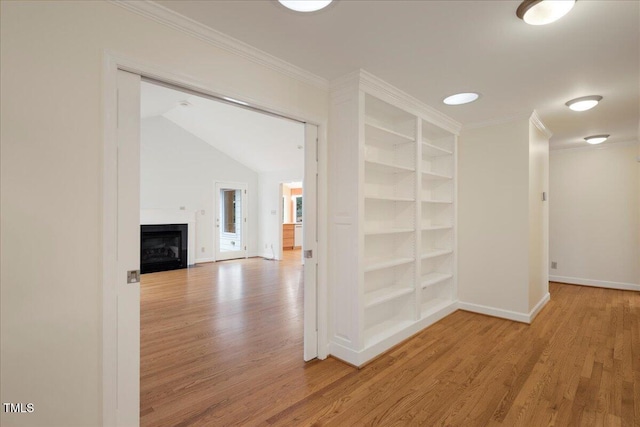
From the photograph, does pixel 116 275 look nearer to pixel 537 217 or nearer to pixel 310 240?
pixel 310 240

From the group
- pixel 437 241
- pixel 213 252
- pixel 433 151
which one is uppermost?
pixel 433 151

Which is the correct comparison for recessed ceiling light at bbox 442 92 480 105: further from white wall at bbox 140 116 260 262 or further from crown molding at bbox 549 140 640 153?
white wall at bbox 140 116 260 262

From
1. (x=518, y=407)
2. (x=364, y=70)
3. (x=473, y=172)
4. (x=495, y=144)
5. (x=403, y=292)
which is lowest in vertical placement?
(x=518, y=407)

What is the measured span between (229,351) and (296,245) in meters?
8.57

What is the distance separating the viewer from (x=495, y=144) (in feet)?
12.8

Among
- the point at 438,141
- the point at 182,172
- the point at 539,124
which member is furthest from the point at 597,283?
the point at 182,172

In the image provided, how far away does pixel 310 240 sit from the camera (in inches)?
108

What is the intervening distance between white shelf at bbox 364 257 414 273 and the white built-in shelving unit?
0.01 metres

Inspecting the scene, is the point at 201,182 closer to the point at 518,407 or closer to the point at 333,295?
the point at 333,295

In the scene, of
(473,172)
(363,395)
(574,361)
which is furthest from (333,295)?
(473,172)

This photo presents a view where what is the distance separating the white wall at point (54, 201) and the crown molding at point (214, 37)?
9cm

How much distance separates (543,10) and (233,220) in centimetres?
851

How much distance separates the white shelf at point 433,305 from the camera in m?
3.64

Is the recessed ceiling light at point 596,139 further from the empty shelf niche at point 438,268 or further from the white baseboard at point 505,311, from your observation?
the empty shelf niche at point 438,268
